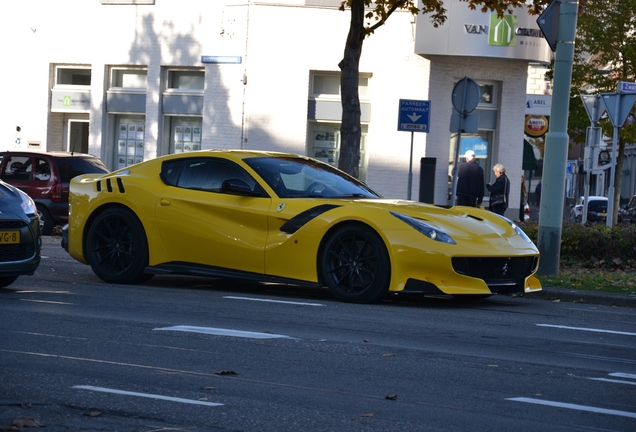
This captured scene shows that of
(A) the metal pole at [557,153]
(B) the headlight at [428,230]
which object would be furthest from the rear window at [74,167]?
(B) the headlight at [428,230]

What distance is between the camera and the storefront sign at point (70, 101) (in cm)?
2941

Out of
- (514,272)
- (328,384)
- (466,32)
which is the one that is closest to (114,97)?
(466,32)

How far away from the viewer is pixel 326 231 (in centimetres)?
1038

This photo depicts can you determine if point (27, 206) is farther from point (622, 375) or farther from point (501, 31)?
point (501, 31)

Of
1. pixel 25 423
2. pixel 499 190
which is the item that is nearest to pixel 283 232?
pixel 25 423

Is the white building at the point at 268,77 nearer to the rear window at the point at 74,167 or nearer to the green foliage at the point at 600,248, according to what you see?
the rear window at the point at 74,167

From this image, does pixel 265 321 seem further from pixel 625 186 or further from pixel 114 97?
pixel 625 186

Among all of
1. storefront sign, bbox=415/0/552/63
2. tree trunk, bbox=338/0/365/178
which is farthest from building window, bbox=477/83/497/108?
tree trunk, bbox=338/0/365/178

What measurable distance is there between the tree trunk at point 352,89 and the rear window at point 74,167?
4538 mm

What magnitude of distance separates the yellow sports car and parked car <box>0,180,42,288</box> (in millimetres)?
1154

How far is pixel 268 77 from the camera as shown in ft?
89.7

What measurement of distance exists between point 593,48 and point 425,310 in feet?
85.3

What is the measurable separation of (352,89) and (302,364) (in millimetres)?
12618

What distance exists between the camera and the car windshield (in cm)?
1098
